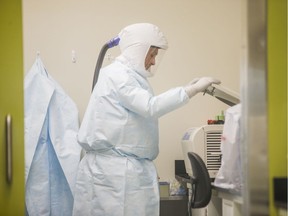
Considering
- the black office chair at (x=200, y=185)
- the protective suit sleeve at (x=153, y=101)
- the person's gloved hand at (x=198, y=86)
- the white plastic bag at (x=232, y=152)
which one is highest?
the person's gloved hand at (x=198, y=86)

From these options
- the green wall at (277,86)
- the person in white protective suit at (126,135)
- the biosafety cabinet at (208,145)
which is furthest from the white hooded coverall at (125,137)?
the green wall at (277,86)

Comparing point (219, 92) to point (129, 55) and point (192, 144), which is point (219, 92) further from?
point (129, 55)

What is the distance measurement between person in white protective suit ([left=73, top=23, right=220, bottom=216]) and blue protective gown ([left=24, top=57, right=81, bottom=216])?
0.40 metres

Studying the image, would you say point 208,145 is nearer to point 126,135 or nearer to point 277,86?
point 126,135

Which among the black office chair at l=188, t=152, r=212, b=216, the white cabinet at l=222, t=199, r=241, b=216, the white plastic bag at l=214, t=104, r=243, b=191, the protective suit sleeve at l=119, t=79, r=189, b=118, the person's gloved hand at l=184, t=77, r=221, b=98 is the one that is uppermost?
the person's gloved hand at l=184, t=77, r=221, b=98

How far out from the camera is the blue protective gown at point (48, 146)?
2.91m

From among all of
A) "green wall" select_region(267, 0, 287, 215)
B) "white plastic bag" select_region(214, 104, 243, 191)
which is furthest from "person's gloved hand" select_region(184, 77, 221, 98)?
"green wall" select_region(267, 0, 287, 215)

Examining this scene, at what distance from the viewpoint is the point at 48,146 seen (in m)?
3.01

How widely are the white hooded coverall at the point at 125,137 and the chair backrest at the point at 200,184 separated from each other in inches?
12.8

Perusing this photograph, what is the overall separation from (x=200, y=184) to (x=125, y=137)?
1.73 feet

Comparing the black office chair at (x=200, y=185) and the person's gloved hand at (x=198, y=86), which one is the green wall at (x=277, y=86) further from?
the person's gloved hand at (x=198, y=86)

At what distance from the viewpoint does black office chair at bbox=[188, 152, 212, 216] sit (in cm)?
221

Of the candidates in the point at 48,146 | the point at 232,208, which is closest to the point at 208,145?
the point at 232,208

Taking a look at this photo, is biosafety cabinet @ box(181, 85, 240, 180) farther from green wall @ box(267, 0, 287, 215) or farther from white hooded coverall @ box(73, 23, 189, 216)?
green wall @ box(267, 0, 287, 215)
